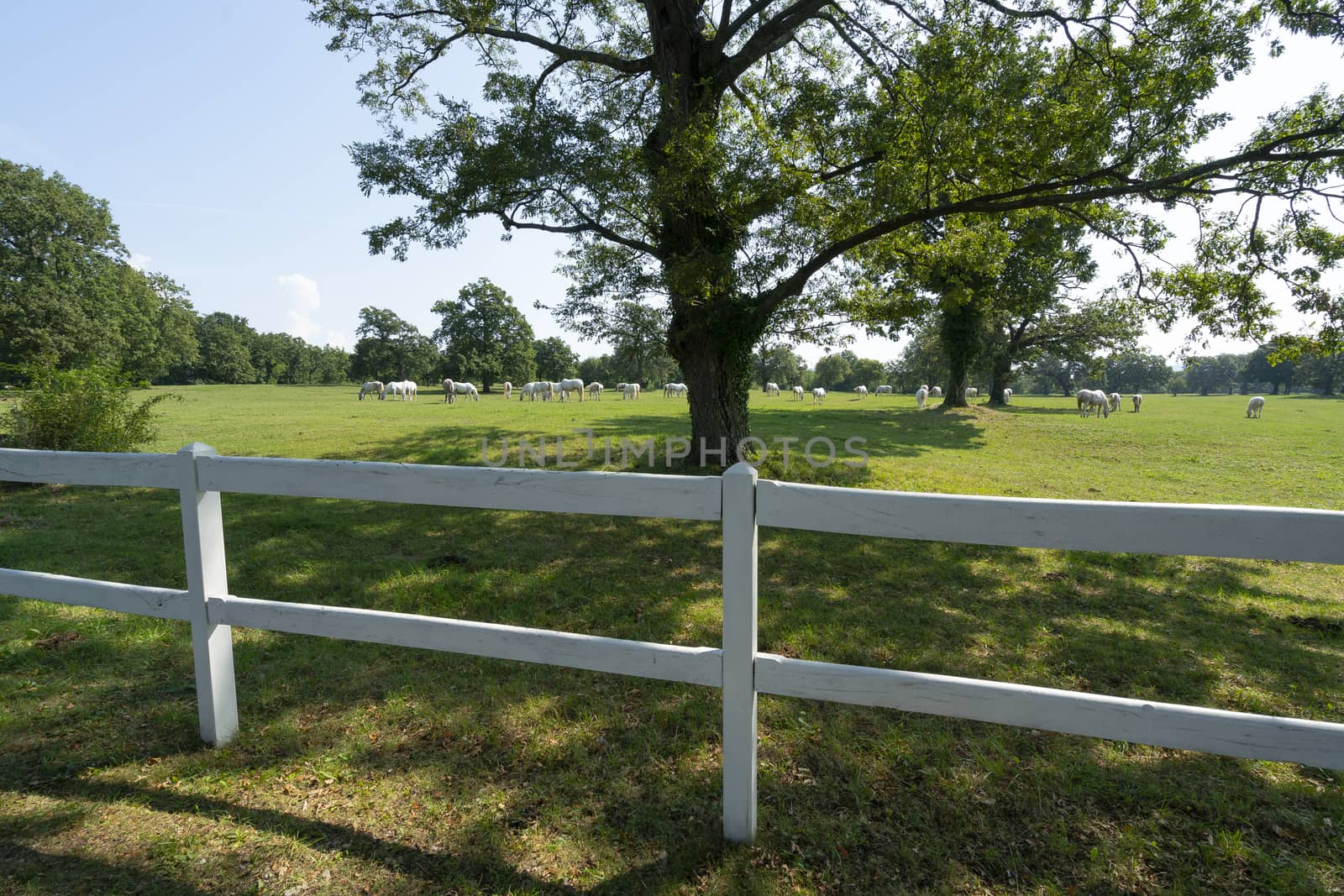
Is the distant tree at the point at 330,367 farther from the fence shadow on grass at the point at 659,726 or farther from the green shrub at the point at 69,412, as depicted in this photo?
the fence shadow on grass at the point at 659,726

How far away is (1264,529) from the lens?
6.26ft

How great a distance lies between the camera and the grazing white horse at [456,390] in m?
36.8

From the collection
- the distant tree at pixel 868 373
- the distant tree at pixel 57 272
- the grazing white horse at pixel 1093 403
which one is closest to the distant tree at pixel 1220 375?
the distant tree at pixel 868 373

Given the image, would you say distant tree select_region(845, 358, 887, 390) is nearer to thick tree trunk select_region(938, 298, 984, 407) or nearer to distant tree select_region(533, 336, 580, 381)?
distant tree select_region(533, 336, 580, 381)

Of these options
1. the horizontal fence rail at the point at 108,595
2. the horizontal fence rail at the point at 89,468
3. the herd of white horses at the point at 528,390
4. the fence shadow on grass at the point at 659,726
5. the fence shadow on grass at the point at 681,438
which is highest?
the herd of white horses at the point at 528,390

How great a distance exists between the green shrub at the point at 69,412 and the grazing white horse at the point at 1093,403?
121ft

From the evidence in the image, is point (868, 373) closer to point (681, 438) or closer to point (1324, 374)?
point (1324, 374)

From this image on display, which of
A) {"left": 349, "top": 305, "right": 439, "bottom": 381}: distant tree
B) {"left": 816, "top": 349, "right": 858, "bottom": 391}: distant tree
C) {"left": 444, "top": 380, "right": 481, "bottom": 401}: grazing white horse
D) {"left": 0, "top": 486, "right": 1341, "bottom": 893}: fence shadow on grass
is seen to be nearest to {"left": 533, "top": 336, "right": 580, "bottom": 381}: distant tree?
{"left": 349, "top": 305, "right": 439, "bottom": 381}: distant tree

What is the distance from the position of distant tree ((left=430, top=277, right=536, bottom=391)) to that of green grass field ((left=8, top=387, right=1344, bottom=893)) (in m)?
54.5

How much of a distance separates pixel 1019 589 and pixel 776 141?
24.1ft

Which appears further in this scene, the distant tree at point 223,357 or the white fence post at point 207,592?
the distant tree at point 223,357

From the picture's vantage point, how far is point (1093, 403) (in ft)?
107

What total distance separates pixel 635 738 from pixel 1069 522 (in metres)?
2.58

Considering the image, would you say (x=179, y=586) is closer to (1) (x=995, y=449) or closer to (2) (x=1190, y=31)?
(2) (x=1190, y=31)
